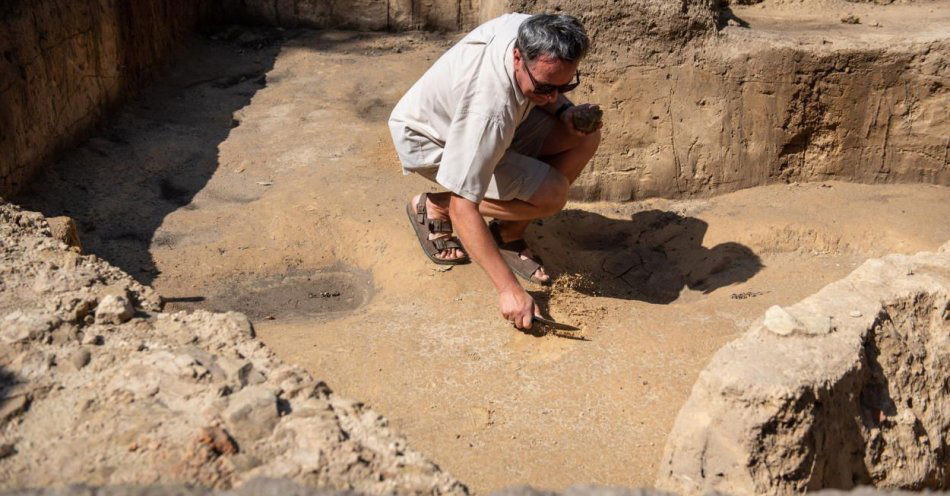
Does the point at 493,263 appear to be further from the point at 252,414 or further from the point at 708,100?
the point at 708,100

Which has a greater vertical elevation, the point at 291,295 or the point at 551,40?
the point at 551,40

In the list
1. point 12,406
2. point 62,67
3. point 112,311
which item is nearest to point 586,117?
point 112,311

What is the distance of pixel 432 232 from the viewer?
3891 millimetres

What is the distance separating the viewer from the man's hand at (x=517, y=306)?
10.5ft

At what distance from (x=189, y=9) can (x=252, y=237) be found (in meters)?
2.86

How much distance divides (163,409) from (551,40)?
1687 mm

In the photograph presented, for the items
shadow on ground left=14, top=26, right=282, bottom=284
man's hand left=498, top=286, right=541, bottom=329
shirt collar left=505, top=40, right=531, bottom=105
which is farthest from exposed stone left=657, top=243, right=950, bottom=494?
shadow on ground left=14, top=26, right=282, bottom=284

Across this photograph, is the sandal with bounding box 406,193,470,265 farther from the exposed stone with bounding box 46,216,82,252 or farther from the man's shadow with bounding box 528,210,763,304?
the exposed stone with bounding box 46,216,82,252

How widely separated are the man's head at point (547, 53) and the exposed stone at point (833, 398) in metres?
1.07

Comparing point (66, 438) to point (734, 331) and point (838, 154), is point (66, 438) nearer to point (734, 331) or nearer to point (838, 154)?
point (734, 331)

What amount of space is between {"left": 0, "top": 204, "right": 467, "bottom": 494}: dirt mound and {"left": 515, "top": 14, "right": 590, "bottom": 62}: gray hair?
129 centimetres

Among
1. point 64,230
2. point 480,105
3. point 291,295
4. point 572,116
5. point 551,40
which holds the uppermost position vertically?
point 551,40

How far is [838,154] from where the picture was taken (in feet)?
14.9

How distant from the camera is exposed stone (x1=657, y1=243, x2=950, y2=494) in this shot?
7.55 ft
